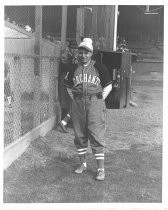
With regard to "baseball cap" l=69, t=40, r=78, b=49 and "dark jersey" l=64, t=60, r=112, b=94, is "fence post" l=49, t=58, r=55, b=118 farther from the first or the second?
"dark jersey" l=64, t=60, r=112, b=94

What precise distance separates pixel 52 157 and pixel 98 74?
1.55 m

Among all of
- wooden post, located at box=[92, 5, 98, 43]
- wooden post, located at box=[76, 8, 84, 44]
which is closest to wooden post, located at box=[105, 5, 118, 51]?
wooden post, located at box=[92, 5, 98, 43]

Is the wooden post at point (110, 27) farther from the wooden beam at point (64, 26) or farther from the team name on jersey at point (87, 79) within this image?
the team name on jersey at point (87, 79)

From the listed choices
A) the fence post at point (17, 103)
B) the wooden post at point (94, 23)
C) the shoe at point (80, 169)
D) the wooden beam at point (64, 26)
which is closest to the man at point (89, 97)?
the shoe at point (80, 169)

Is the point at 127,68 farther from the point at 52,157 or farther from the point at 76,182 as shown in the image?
the point at 76,182

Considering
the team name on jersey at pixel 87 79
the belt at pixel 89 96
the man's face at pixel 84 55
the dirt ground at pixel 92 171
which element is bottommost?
the dirt ground at pixel 92 171

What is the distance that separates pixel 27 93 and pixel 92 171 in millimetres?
1934

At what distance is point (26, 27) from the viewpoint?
7398 mm

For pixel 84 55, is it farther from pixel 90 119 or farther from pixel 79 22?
pixel 79 22

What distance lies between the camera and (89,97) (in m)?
4.57

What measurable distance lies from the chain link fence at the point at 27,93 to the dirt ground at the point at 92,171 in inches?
14.5

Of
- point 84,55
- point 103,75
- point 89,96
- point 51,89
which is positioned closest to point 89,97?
point 89,96

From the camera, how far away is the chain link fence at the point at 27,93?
17.2 ft

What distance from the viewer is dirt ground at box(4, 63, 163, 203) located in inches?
161
